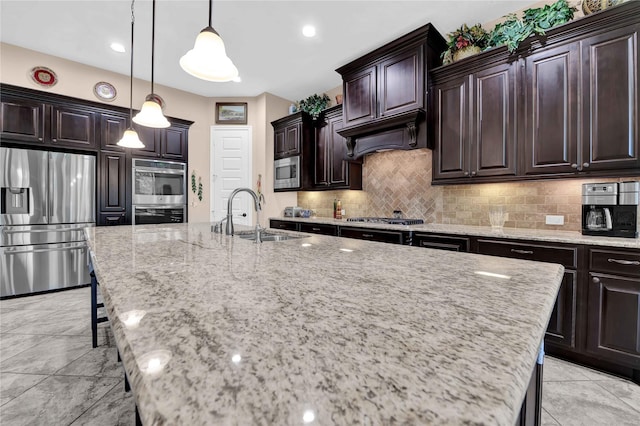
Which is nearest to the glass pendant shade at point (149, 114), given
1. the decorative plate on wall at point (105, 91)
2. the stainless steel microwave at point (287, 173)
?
the stainless steel microwave at point (287, 173)

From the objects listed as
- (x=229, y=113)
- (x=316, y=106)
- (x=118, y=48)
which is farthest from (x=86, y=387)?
(x=229, y=113)

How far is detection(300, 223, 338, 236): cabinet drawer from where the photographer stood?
3581mm

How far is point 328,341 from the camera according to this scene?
1.52 ft

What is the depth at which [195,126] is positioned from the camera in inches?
195

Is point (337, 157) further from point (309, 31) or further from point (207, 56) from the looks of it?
point (207, 56)

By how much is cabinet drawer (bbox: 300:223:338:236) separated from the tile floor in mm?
2296

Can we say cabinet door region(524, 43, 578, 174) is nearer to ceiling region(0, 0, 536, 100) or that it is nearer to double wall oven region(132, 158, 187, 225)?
ceiling region(0, 0, 536, 100)

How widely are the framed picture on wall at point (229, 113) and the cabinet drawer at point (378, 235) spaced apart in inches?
121

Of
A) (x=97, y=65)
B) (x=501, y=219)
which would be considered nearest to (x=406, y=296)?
(x=501, y=219)

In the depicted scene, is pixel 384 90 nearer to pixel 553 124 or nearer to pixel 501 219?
pixel 553 124

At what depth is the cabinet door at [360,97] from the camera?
10.9 ft

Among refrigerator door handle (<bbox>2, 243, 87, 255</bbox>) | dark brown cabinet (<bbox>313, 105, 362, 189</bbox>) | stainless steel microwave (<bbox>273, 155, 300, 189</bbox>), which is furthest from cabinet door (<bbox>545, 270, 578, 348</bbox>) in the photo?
refrigerator door handle (<bbox>2, 243, 87, 255</bbox>)

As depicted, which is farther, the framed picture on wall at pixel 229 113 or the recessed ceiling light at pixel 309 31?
the framed picture on wall at pixel 229 113

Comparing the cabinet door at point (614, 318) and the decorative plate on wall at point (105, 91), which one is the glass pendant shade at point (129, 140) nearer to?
the decorative plate on wall at point (105, 91)
